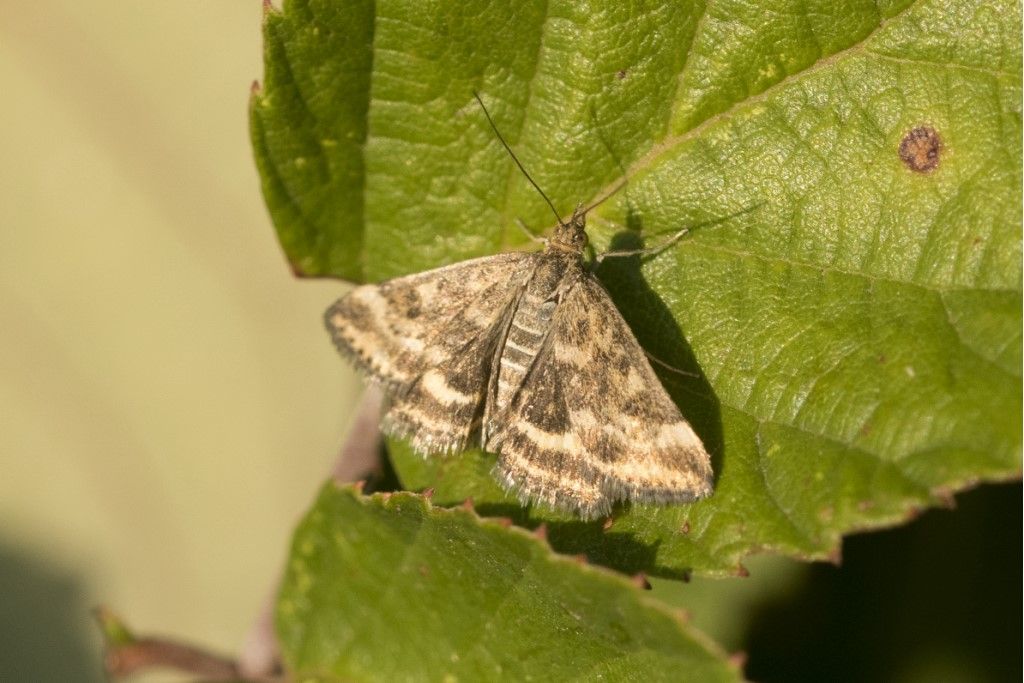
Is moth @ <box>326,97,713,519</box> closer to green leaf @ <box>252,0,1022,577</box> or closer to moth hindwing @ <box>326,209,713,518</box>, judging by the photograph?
moth hindwing @ <box>326,209,713,518</box>

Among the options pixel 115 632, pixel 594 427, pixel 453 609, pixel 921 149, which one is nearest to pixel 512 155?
pixel 594 427

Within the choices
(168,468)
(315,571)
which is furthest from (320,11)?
(168,468)

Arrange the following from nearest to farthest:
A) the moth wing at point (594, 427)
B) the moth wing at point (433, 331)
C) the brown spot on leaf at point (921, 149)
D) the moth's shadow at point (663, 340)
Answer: the brown spot on leaf at point (921, 149) < the moth wing at point (594, 427) < the moth's shadow at point (663, 340) < the moth wing at point (433, 331)

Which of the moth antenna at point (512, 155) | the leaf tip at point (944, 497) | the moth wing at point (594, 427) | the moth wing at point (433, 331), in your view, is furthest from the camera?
the moth wing at point (433, 331)

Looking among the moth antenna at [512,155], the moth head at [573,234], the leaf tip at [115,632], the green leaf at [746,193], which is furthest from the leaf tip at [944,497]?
the leaf tip at [115,632]

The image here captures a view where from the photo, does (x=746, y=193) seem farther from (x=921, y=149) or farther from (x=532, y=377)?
(x=532, y=377)

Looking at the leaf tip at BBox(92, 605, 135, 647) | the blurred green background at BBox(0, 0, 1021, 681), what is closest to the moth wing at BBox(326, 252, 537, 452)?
the leaf tip at BBox(92, 605, 135, 647)

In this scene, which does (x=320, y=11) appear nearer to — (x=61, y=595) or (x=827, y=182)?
(x=827, y=182)

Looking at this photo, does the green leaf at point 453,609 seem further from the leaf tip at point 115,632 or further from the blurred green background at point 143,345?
the blurred green background at point 143,345
